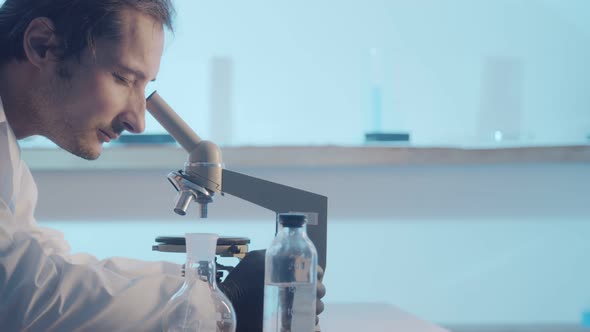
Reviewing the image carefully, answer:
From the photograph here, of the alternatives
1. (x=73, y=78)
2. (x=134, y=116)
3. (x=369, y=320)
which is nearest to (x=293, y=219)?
(x=369, y=320)

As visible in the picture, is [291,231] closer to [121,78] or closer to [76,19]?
[121,78]

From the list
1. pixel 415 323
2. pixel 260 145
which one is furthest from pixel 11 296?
pixel 260 145

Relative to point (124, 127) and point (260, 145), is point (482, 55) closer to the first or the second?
point (260, 145)

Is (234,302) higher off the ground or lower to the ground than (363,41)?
lower

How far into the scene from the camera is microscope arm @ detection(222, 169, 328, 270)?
1.25 m

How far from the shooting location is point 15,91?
1.70 m

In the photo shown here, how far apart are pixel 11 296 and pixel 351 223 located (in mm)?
1508

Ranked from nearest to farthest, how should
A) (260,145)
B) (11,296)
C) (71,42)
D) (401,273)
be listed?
(11,296) < (71,42) < (260,145) < (401,273)

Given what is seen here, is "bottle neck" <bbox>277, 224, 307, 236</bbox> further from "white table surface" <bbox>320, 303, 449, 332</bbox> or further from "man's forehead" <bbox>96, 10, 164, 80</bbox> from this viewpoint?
"man's forehead" <bbox>96, 10, 164, 80</bbox>

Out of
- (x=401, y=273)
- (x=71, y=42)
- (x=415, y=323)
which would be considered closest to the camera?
(x=415, y=323)

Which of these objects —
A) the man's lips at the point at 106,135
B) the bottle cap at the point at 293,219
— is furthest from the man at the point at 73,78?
the bottle cap at the point at 293,219

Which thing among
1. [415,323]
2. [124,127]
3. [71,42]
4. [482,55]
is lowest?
[415,323]

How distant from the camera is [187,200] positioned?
1.26 metres

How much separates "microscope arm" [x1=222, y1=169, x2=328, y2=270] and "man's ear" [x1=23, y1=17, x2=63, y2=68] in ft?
2.06
